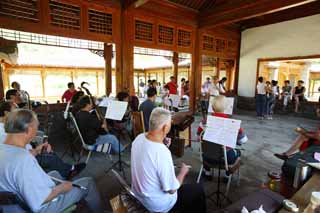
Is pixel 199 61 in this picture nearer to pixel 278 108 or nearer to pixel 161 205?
pixel 278 108

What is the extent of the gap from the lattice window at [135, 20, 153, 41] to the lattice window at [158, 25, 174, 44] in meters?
0.38

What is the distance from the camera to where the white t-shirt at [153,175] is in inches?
49.3

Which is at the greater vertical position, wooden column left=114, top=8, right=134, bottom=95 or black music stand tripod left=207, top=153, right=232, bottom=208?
wooden column left=114, top=8, right=134, bottom=95

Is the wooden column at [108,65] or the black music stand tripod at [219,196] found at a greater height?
the wooden column at [108,65]

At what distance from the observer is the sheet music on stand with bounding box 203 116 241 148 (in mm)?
1754

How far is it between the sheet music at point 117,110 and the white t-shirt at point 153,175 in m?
1.43

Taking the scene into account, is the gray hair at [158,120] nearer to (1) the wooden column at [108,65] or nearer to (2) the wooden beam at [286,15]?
(1) the wooden column at [108,65]

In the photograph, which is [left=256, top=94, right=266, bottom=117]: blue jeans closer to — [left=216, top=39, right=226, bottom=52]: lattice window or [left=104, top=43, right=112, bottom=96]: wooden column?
[left=216, top=39, right=226, bottom=52]: lattice window

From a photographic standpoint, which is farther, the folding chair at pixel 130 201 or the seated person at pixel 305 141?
the seated person at pixel 305 141

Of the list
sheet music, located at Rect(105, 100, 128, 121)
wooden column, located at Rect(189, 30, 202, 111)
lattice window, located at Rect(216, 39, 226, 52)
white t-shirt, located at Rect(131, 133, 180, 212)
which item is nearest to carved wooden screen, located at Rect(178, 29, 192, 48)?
wooden column, located at Rect(189, 30, 202, 111)

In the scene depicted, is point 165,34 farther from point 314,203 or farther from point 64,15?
point 314,203

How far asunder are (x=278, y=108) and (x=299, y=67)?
6.27 metres

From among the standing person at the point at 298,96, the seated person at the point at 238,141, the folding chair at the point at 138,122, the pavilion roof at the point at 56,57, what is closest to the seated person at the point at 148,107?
the folding chair at the point at 138,122

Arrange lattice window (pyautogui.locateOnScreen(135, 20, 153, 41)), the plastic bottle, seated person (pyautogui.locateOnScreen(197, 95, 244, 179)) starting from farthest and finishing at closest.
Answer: lattice window (pyautogui.locateOnScreen(135, 20, 153, 41)) → seated person (pyautogui.locateOnScreen(197, 95, 244, 179)) → the plastic bottle
